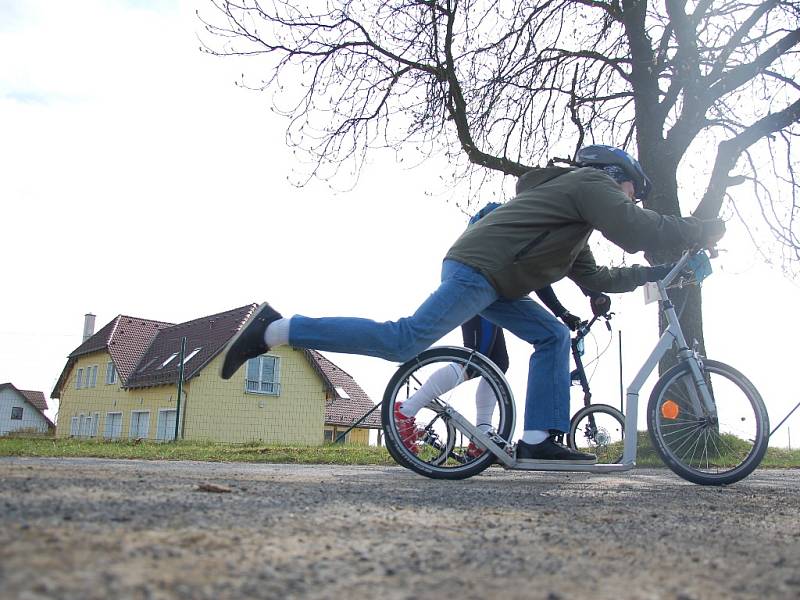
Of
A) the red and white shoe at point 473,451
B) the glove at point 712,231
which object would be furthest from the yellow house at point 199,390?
the glove at point 712,231

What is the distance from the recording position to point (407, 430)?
14.6 feet

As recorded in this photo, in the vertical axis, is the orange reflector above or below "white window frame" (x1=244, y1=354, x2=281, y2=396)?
below

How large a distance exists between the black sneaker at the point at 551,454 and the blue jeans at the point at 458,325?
0.10m

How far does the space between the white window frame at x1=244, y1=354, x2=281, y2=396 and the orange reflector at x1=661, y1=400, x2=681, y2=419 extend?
28.0m

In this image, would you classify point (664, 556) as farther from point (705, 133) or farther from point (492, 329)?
point (705, 133)

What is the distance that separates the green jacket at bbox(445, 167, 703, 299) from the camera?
4.16 meters

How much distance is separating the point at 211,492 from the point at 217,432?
83.2ft

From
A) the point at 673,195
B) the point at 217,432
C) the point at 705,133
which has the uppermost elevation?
the point at 705,133

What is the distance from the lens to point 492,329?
5137mm

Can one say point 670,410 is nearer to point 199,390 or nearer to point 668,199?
point 668,199

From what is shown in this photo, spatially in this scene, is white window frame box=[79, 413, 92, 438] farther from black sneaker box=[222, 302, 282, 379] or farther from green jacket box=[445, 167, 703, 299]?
green jacket box=[445, 167, 703, 299]

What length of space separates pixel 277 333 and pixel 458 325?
93cm

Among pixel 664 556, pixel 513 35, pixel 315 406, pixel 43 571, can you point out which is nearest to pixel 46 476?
pixel 43 571

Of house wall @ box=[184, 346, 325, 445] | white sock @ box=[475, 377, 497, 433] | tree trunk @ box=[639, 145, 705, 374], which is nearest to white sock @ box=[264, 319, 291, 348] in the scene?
white sock @ box=[475, 377, 497, 433]
